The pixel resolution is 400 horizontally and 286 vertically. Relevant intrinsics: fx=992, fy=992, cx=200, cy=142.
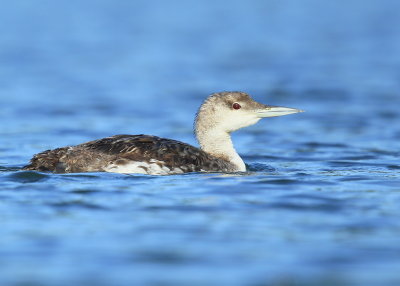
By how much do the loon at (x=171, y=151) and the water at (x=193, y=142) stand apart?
0.20 meters

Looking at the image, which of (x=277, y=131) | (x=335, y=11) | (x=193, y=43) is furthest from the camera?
(x=335, y=11)

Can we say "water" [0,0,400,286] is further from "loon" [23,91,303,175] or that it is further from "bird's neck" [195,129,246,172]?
"bird's neck" [195,129,246,172]

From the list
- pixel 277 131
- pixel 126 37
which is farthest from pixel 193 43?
pixel 277 131

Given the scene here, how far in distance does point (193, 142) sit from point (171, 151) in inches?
202

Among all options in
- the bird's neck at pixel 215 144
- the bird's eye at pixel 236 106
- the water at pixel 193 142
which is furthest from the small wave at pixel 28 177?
the bird's eye at pixel 236 106

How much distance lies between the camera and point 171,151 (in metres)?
11.5

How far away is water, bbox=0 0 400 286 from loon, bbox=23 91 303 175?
0.66ft

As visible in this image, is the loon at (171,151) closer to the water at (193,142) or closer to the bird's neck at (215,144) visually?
the bird's neck at (215,144)

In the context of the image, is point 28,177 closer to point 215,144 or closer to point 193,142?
point 215,144

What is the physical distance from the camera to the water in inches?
305

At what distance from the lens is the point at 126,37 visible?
32.3 meters

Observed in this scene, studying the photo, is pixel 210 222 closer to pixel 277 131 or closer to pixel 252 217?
pixel 252 217

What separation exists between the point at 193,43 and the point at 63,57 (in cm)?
471

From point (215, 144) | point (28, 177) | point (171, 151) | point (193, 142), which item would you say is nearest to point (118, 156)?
point (171, 151)
